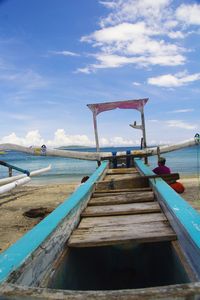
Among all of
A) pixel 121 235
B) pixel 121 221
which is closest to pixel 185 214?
pixel 121 235

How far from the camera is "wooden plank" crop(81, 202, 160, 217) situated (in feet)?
13.7

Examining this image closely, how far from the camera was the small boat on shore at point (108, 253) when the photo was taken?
5.98 feet

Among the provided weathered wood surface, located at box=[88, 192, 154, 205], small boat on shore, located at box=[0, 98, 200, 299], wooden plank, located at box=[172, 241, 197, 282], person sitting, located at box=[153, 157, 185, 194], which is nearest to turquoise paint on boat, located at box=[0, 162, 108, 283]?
small boat on shore, located at box=[0, 98, 200, 299]

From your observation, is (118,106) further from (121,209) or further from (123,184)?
(121,209)

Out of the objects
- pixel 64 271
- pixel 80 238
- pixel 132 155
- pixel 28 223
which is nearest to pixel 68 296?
pixel 64 271

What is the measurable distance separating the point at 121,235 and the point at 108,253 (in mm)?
407

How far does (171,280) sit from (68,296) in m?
1.73

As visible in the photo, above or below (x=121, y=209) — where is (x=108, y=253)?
below

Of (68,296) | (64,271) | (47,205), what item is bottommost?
(47,205)

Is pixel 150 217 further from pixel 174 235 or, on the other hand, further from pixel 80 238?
pixel 80 238

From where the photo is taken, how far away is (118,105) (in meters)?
13.8

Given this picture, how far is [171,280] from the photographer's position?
298 centimetres

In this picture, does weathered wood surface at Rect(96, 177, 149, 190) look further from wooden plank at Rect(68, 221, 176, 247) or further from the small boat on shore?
wooden plank at Rect(68, 221, 176, 247)

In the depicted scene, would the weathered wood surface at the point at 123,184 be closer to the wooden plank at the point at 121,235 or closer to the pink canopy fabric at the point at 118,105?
the wooden plank at the point at 121,235
